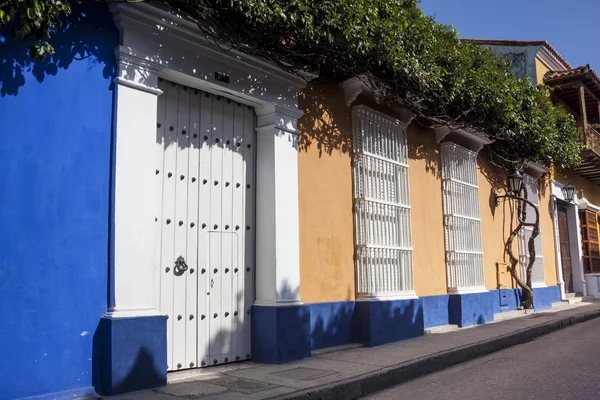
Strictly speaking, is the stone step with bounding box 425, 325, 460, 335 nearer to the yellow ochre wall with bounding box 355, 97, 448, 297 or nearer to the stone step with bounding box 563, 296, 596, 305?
the yellow ochre wall with bounding box 355, 97, 448, 297

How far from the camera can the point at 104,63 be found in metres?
4.96

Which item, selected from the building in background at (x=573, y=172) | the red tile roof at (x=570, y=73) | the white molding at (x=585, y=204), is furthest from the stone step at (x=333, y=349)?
the white molding at (x=585, y=204)

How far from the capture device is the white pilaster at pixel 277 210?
6.36 metres

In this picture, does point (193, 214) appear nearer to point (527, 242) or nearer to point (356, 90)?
point (356, 90)

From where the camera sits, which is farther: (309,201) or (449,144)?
(449,144)

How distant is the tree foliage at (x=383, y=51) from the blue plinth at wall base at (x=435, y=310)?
2.91 metres

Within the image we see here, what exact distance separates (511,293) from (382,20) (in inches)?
295

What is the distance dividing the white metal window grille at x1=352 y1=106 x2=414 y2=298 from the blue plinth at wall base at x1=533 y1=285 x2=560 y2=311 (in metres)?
5.75

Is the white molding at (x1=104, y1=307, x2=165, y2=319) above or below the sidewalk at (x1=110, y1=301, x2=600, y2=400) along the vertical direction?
above

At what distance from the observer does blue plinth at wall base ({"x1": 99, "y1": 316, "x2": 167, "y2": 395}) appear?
15.1ft

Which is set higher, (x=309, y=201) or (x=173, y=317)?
(x=309, y=201)

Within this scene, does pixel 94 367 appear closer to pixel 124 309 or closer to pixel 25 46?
pixel 124 309

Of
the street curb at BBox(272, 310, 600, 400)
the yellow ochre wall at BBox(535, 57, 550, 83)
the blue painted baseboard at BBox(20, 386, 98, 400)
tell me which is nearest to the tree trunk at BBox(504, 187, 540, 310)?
the street curb at BBox(272, 310, 600, 400)

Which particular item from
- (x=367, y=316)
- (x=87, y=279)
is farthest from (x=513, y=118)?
(x=87, y=279)
